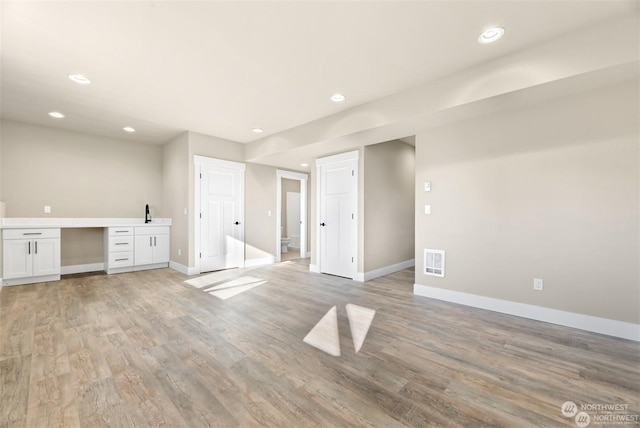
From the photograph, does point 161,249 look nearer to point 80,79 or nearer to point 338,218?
point 80,79

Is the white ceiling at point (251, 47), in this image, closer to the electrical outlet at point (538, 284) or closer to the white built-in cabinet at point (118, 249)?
the white built-in cabinet at point (118, 249)

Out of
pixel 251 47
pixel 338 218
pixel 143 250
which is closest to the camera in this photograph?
pixel 251 47

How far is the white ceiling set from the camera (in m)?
2.05

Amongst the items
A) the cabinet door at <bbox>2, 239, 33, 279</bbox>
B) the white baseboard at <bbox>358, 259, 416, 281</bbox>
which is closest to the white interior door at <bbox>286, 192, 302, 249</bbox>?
the white baseboard at <bbox>358, 259, 416, 281</bbox>

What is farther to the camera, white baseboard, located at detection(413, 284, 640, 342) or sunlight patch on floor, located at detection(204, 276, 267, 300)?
sunlight patch on floor, located at detection(204, 276, 267, 300)

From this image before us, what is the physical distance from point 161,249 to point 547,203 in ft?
21.0

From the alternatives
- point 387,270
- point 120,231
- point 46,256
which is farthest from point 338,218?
point 46,256

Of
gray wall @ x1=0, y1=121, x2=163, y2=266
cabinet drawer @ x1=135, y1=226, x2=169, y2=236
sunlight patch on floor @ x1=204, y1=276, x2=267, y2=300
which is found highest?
gray wall @ x1=0, y1=121, x2=163, y2=266

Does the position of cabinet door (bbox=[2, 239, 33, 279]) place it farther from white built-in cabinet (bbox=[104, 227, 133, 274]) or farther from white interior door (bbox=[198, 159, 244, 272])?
white interior door (bbox=[198, 159, 244, 272])

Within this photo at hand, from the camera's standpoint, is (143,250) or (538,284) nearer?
(538,284)

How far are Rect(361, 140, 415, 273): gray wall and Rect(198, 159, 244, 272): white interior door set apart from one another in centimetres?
278

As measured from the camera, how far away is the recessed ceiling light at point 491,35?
7.34ft

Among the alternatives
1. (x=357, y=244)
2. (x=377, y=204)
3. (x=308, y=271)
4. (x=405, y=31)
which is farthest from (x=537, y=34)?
(x=308, y=271)

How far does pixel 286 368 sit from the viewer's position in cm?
199
